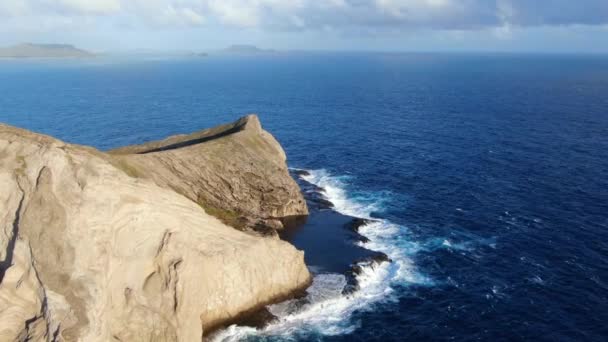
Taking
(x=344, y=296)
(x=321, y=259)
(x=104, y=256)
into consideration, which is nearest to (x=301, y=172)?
(x=321, y=259)

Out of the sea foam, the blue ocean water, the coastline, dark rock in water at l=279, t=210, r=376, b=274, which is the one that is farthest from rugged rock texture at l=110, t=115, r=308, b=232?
the sea foam

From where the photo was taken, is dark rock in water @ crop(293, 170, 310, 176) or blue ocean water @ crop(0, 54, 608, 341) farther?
dark rock in water @ crop(293, 170, 310, 176)

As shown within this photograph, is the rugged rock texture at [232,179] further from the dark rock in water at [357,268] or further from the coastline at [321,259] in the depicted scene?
the dark rock in water at [357,268]

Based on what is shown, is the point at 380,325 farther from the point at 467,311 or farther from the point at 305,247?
the point at 305,247

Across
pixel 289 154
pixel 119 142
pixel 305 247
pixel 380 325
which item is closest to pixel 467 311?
pixel 380 325

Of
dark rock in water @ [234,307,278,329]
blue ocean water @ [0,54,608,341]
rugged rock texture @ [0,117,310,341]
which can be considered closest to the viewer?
rugged rock texture @ [0,117,310,341]

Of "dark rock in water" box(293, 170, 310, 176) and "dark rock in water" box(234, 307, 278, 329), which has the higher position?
"dark rock in water" box(293, 170, 310, 176)

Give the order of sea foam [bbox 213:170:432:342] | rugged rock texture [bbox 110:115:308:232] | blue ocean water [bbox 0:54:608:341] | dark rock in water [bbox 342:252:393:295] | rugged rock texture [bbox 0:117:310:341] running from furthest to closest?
rugged rock texture [bbox 110:115:308:232] → dark rock in water [bbox 342:252:393:295] → blue ocean water [bbox 0:54:608:341] → sea foam [bbox 213:170:432:342] → rugged rock texture [bbox 0:117:310:341]

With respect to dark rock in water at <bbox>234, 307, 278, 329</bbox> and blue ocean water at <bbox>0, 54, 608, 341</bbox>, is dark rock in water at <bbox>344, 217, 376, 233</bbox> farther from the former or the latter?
dark rock in water at <bbox>234, 307, 278, 329</bbox>
